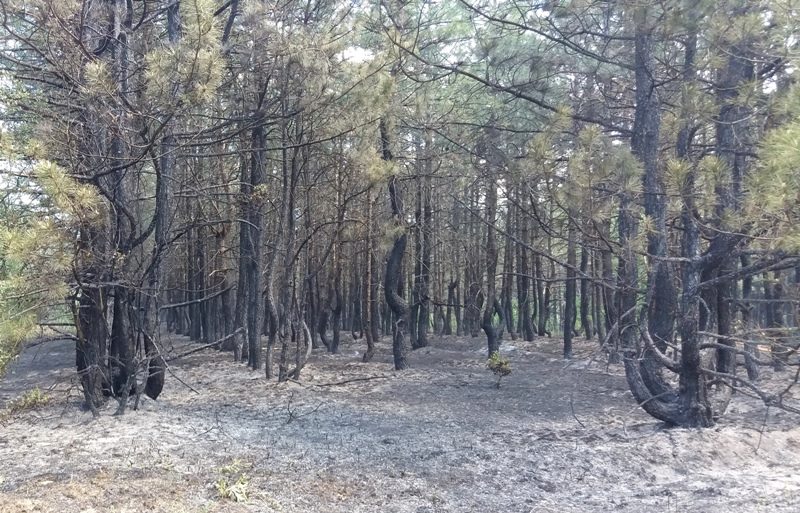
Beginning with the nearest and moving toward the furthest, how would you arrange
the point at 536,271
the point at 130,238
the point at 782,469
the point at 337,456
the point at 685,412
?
the point at 782,469 < the point at 337,456 < the point at 685,412 < the point at 130,238 < the point at 536,271

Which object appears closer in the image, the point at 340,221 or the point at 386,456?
the point at 386,456

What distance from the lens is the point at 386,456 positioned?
5535 millimetres

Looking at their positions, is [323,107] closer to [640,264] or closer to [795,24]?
[640,264]

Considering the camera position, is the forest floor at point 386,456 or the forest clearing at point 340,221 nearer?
the forest floor at point 386,456

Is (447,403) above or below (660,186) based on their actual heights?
below

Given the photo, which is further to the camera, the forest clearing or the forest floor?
the forest clearing

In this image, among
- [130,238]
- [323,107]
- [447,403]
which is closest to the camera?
[130,238]

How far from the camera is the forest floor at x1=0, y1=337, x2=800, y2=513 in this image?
14.1ft

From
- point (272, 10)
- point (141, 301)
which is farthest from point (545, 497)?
point (272, 10)

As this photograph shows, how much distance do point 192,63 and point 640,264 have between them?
459cm

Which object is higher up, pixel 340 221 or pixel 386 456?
pixel 340 221

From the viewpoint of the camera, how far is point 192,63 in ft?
16.9

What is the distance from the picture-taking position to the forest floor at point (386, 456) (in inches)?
169

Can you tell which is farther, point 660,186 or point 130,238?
point 130,238
